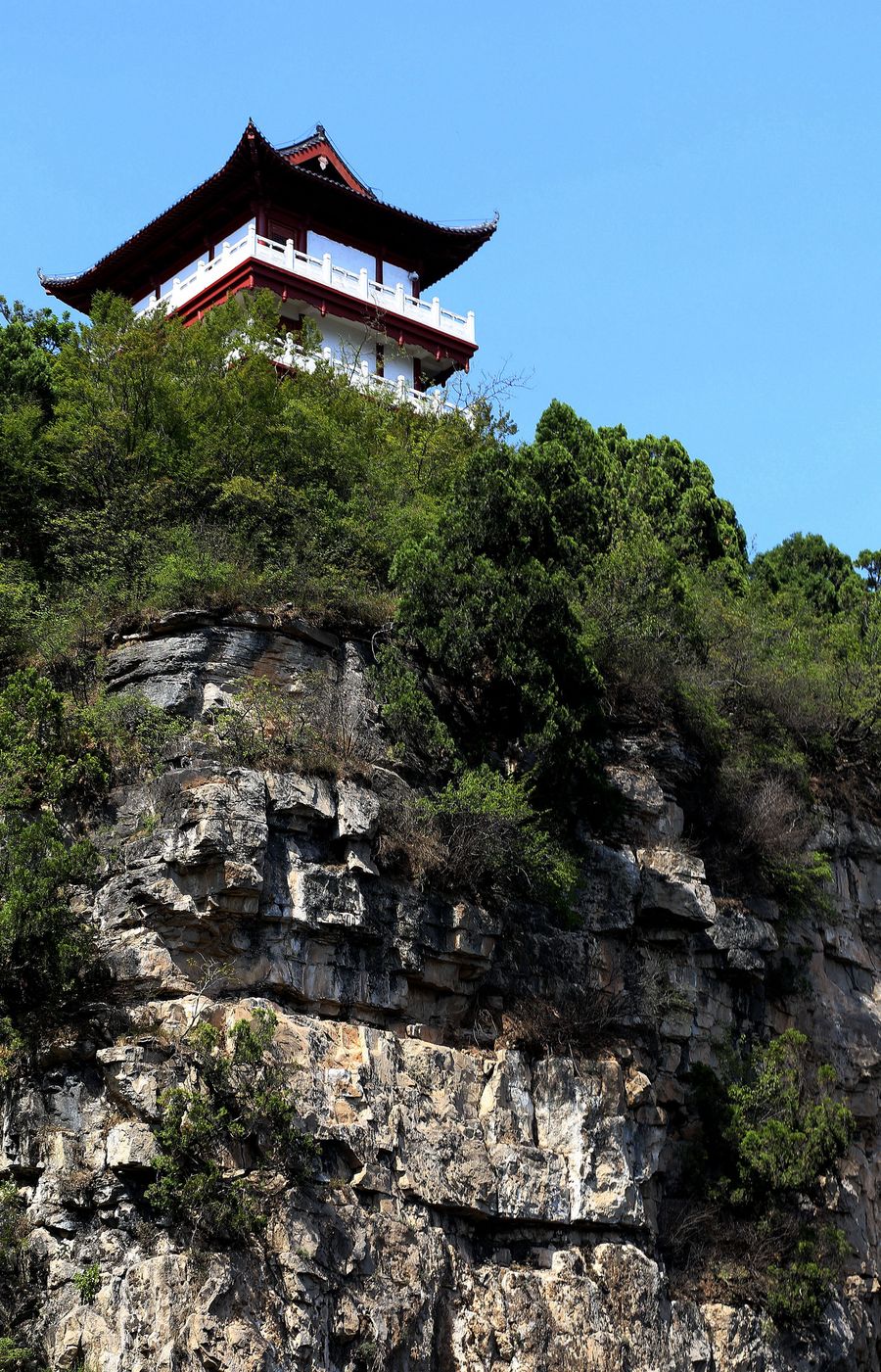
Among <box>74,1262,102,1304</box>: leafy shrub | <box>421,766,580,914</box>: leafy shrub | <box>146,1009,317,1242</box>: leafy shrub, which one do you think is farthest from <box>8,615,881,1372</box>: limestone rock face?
<box>421,766,580,914</box>: leafy shrub

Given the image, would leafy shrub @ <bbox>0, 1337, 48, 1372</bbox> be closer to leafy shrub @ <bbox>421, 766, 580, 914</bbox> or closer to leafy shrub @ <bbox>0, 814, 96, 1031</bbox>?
leafy shrub @ <bbox>0, 814, 96, 1031</bbox>

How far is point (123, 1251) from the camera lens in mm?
15086

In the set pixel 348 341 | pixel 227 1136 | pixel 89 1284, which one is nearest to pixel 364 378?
pixel 348 341

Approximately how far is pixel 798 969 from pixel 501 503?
8432 millimetres

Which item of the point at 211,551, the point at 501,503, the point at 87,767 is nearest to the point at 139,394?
the point at 211,551

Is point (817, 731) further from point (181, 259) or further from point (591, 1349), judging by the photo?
point (181, 259)

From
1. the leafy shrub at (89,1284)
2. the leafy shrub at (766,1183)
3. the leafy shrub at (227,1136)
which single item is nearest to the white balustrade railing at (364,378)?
the leafy shrub at (766,1183)

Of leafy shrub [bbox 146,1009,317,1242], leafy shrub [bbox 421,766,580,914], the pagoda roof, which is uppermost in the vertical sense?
the pagoda roof

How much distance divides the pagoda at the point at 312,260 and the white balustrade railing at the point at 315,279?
3 centimetres

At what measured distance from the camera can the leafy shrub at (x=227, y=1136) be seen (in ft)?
49.9

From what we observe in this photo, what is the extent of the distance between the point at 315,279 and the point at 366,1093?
17931 mm

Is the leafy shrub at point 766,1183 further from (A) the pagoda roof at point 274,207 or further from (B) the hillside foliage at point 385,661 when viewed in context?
(A) the pagoda roof at point 274,207

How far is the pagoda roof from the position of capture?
3112 centimetres

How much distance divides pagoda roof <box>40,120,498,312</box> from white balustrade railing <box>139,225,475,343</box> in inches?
→ 31.2
